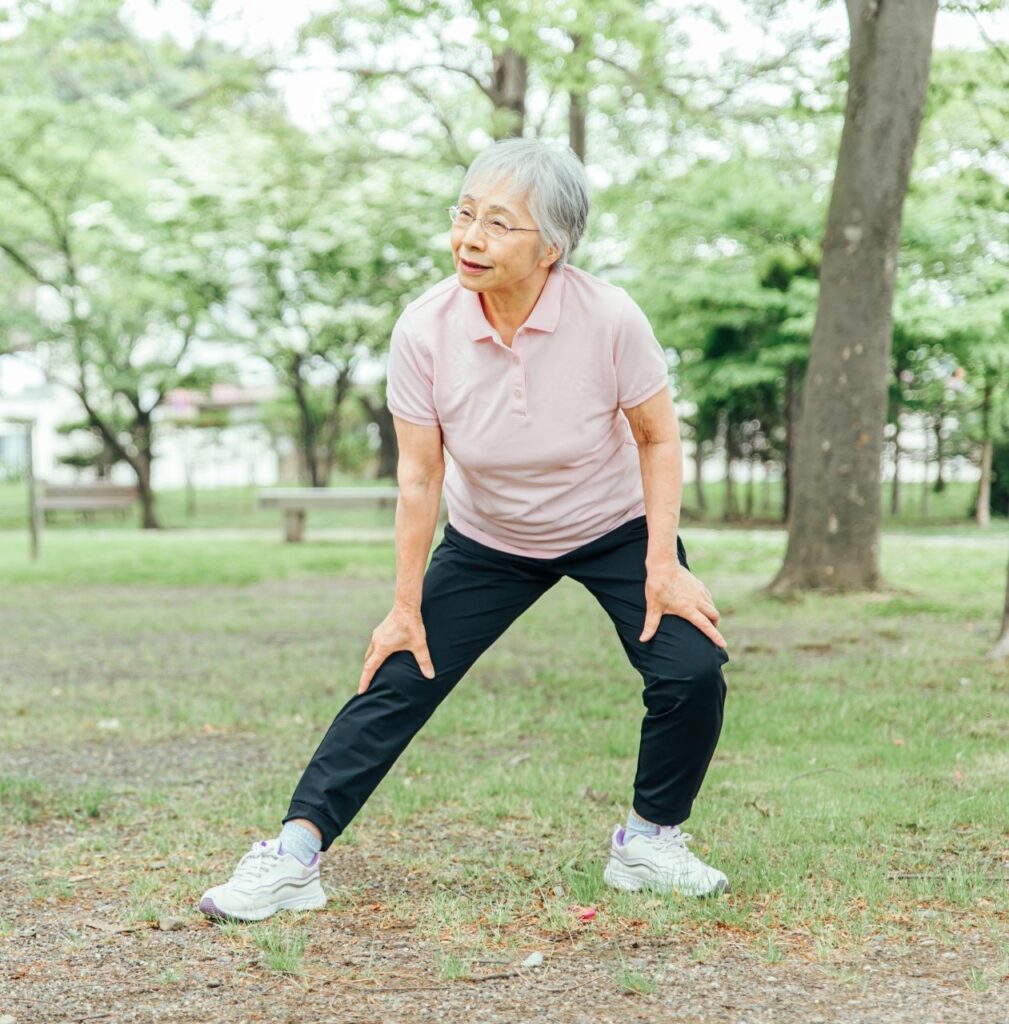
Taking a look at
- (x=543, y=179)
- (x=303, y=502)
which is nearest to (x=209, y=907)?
(x=543, y=179)

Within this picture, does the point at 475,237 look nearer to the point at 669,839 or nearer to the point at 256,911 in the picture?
the point at 669,839

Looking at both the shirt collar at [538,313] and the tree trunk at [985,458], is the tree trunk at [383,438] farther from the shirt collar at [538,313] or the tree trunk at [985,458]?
the shirt collar at [538,313]

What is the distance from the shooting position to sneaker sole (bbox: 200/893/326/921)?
3.13 m

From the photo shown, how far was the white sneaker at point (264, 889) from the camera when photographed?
10.3 feet

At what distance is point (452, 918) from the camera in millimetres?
3141

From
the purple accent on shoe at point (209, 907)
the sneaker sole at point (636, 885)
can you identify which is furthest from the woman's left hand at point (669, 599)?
the purple accent on shoe at point (209, 907)

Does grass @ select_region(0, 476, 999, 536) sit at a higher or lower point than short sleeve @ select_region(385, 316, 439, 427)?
lower

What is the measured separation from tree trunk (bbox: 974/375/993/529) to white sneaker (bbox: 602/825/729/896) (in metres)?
15.9

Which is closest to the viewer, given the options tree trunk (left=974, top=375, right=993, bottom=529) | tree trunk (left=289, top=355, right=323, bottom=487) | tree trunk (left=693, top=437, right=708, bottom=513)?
tree trunk (left=974, top=375, right=993, bottom=529)

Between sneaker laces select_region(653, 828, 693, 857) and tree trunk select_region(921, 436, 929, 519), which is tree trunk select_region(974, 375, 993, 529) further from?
sneaker laces select_region(653, 828, 693, 857)

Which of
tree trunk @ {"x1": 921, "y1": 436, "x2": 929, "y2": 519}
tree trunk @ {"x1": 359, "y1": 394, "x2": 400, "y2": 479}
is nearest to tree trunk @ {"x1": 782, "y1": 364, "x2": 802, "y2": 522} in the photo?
tree trunk @ {"x1": 921, "y1": 436, "x2": 929, "y2": 519}

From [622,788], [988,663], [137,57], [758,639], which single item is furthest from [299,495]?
[622,788]

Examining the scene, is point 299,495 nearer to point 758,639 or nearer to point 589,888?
point 758,639

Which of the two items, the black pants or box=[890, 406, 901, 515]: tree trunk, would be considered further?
box=[890, 406, 901, 515]: tree trunk
